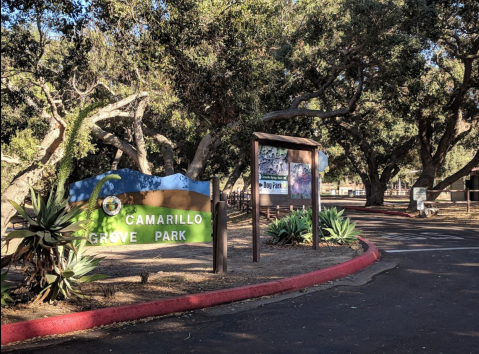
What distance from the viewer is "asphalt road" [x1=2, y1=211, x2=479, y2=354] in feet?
15.0

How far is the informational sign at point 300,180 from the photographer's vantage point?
1084 cm

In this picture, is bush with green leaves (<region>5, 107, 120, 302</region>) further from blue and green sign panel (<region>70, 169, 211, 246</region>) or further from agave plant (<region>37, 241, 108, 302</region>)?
blue and green sign panel (<region>70, 169, 211, 246</region>)

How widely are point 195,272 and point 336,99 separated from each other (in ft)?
68.6

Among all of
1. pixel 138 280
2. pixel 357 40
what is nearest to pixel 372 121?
pixel 357 40

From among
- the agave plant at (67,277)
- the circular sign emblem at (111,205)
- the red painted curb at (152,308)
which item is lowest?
the red painted curb at (152,308)

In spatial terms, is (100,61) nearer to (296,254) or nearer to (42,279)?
(296,254)

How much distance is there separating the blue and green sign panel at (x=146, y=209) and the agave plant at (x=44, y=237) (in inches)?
195

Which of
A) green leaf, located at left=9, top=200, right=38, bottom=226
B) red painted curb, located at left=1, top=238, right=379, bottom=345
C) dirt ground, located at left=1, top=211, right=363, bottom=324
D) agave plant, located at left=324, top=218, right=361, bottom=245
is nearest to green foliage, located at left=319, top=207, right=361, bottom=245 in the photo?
agave plant, located at left=324, top=218, right=361, bottom=245

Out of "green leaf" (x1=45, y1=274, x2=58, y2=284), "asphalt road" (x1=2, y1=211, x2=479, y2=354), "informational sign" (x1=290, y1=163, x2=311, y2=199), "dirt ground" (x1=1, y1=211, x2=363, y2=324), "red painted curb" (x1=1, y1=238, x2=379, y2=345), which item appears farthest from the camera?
"informational sign" (x1=290, y1=163, x2=311, y2=199)

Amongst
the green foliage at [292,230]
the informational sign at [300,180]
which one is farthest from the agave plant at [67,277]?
the green foliage at [292,230]

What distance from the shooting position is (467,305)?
20.1 feet

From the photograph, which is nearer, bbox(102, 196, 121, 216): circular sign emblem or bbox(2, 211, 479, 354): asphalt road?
bbox(2, 211, 479, 354): asphalt road

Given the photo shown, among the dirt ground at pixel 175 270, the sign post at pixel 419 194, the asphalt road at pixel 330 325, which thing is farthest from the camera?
the sign post at pixel 419 194

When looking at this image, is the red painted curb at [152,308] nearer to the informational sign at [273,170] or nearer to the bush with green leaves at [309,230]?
the informational sign at [273,170]
